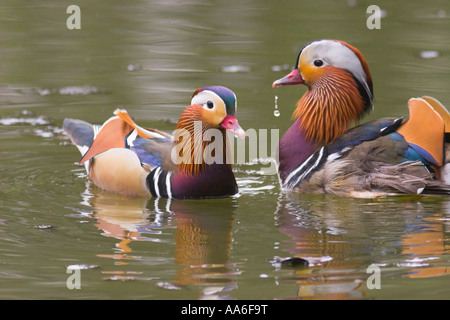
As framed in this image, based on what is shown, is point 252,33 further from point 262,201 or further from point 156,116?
point 262,201

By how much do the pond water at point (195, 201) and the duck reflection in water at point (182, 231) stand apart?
17 mm

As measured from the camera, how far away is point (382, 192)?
7152 mm

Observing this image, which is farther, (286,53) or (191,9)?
(191,9)

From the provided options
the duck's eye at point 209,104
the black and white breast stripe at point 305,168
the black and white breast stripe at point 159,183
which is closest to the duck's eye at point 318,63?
the black and white breast stripe at point 305,168

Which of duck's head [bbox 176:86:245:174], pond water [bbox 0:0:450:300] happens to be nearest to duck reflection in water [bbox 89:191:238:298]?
pond water [bbox 0:0:450:300]

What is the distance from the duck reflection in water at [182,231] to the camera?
17.6 feet

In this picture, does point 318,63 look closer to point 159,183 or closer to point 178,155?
point 178,155

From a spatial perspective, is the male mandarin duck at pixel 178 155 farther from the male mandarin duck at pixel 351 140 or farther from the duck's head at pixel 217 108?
the male mandarin duck at pixel 351 140

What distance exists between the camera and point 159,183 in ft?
24.0

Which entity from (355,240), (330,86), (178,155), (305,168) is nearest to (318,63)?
(330,86)

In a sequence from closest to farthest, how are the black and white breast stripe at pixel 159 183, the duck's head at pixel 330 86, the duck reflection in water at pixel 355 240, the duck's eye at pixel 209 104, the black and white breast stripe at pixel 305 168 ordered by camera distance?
1. the duck reflection in water at pixel 355 240
2. the duck's eye at pixel 209 104
3. the black and white breast stripe at pixel 159 183
4. the black and white breast stripe at pixel 305 168
5. the duck's head at pixel 330 86

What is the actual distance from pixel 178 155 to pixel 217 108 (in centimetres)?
55

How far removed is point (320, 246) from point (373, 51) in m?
6.26
